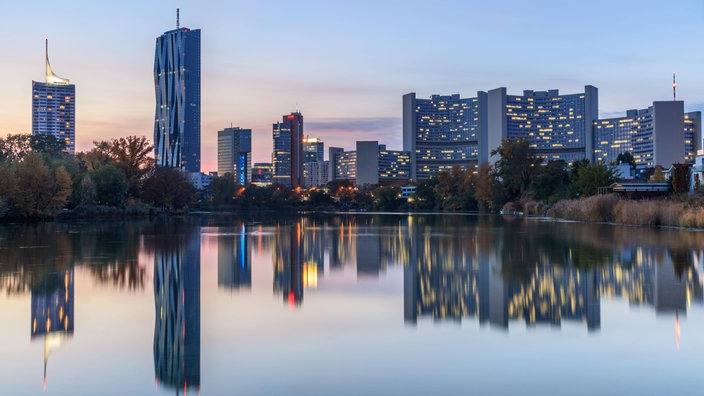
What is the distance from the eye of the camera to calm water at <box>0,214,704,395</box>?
24.6 ft

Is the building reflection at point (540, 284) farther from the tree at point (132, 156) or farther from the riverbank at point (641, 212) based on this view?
the tree at point (132, 156)

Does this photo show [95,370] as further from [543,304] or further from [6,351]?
[543,304]

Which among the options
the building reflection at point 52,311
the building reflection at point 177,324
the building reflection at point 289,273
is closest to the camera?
the building reflection at point 177,324

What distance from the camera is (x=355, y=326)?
10.8 m

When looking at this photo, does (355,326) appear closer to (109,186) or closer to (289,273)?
(289,273)

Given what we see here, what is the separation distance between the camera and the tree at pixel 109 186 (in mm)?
71562

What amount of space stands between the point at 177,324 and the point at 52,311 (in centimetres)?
268

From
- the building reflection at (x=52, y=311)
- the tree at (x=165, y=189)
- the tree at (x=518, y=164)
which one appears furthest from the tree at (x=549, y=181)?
the building reflection at (x=52, y=311)

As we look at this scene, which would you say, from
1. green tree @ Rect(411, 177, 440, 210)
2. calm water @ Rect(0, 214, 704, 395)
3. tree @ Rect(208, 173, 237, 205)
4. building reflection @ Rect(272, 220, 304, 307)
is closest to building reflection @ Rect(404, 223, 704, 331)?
calm water @ Rect(0, 214, 704, 395)

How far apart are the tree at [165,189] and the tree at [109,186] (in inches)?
519

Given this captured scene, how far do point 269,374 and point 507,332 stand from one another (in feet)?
13.5

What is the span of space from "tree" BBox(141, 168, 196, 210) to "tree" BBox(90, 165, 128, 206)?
13.2 m

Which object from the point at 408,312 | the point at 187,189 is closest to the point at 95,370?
the point at 408,312

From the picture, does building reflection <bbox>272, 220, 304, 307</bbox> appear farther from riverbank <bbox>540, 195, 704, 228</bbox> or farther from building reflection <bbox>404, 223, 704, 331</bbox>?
riverbank <bbox>540, 195, 704, 228</bbox>
